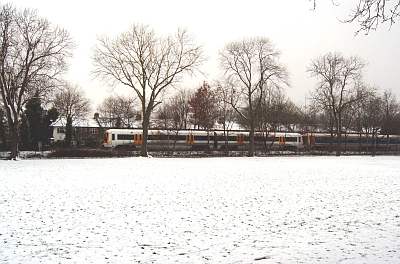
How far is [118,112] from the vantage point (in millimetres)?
99062

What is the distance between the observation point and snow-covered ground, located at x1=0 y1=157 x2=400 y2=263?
8844 mm

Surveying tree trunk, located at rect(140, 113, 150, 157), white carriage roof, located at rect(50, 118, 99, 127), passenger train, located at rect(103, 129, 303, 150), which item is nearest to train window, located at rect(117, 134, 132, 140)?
passenger train, located at rect(103, 129, 303, 150)

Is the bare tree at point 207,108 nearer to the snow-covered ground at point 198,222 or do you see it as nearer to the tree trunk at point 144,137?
the tree trunk at point 144,137

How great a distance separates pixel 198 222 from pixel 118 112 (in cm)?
8940

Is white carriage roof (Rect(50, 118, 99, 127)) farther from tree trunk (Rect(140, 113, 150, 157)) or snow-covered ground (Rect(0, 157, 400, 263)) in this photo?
snow-covered ground (Rect(0, 157, 400, 263))

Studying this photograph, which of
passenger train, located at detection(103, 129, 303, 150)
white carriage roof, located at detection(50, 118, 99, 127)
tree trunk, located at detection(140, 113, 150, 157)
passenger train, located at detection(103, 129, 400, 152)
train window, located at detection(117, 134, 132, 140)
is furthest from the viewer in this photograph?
white carriage roof, located at detection(50, 118, 99, 127)

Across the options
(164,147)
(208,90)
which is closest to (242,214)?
(164,147)

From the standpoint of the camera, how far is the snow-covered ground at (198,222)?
884cm

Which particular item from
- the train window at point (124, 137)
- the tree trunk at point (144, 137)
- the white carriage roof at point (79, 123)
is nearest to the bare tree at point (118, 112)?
the white carriage roof at point (79, 123)

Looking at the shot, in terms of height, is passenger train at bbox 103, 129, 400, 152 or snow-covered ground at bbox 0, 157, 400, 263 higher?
passenger train at bbox 103, 129, 400, 152

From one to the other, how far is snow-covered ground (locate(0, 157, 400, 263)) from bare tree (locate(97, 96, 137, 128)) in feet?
246

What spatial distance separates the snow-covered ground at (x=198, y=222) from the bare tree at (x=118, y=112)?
75015mm

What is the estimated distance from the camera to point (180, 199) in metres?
16.1

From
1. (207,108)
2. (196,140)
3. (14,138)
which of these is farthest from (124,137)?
(14,138)
